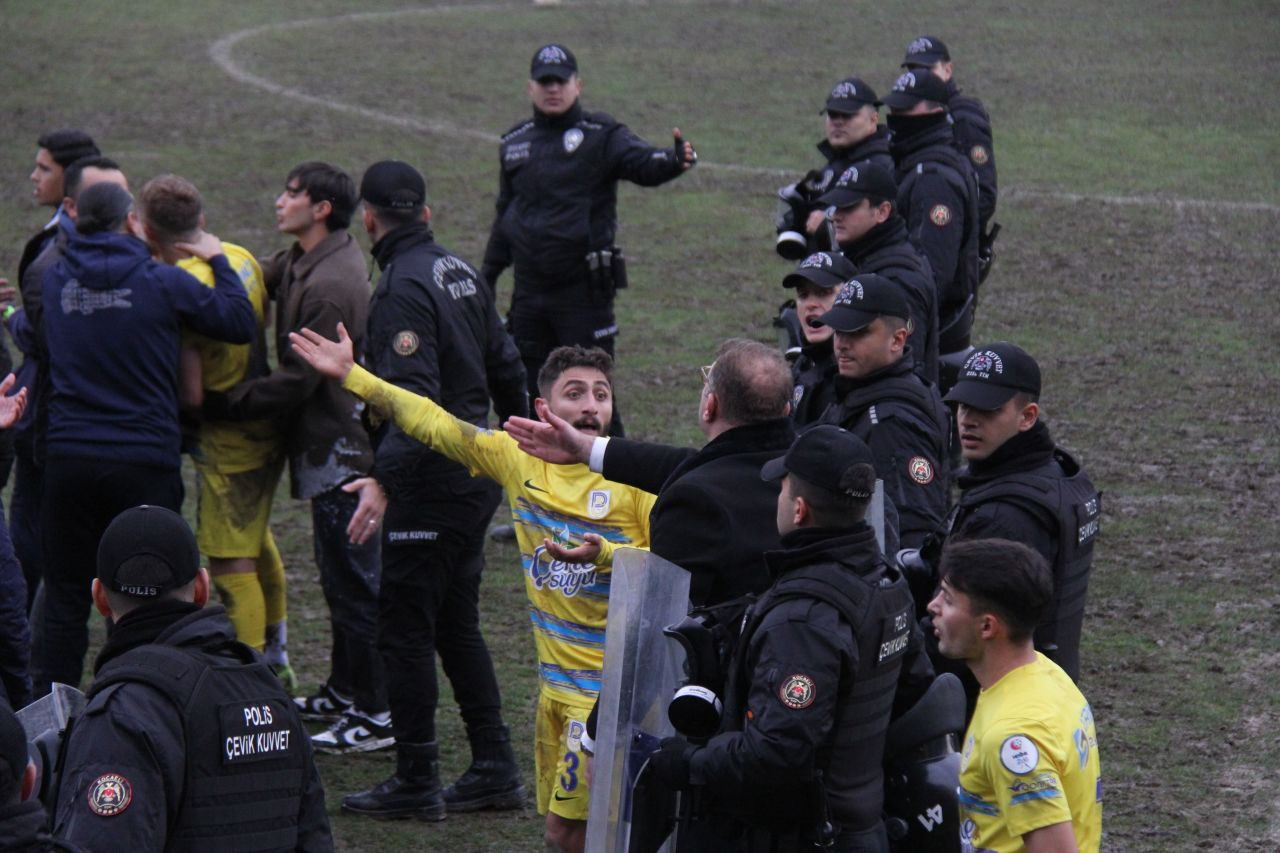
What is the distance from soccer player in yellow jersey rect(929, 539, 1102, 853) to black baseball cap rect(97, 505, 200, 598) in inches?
73.8

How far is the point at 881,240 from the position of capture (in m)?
7.62

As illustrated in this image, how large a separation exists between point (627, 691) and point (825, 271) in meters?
2.90

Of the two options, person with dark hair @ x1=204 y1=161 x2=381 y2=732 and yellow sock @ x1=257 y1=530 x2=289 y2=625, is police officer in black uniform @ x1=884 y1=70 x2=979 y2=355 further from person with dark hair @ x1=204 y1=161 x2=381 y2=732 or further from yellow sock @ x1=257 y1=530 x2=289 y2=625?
yellow sock @ x1=257 y1=530 x2=289 y2=625

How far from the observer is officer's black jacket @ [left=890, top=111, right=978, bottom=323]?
29.1 feet

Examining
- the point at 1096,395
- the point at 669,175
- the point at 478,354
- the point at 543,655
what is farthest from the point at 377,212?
the point at 1096,395

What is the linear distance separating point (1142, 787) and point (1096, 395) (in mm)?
5369

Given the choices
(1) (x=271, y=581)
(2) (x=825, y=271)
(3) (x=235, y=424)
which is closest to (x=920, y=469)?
(2) (x=825, y=271)

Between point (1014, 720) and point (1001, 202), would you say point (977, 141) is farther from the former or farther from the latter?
point (1014, 720)

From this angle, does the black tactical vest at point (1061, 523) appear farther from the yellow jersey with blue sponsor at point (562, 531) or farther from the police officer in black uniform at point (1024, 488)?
the yellow jersey with blue sponsor at point (562, 531)

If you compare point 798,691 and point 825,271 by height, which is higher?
point 825,271

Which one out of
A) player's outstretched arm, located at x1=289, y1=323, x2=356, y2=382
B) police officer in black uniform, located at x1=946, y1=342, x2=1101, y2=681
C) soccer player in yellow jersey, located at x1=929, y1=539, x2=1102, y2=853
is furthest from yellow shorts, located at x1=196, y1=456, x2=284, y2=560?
soccer player in yellow jersey, located at x1=929, y1=539, x2=1102, y2=853

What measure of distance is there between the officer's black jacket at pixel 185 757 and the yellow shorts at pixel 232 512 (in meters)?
3.14

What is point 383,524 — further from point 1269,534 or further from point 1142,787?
point 1269,534

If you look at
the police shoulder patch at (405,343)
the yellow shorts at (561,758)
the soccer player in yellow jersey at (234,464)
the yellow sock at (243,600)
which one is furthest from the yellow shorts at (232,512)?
the yellow shorts at (561,758)
